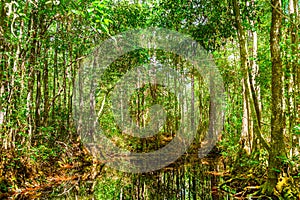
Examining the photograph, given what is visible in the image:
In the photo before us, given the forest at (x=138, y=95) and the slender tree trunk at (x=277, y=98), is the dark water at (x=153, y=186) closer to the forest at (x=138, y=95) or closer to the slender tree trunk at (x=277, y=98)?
the forest at (x=138, y=95)

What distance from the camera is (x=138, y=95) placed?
21078 millimetres

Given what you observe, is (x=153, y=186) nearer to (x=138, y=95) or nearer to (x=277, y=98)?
(x=277, y=98)

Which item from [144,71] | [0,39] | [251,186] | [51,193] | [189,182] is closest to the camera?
[0,39]

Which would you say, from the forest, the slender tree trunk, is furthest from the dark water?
the slender tree trunk

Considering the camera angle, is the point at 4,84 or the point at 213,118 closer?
the point at 4,84

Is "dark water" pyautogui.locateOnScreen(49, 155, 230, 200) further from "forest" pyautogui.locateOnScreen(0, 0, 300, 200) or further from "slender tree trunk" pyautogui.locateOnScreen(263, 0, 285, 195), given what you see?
"slender tree trunk" pyautogui.locateOnScreen(263, 0, 285, 195)

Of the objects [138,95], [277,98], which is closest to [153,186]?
[277,98]

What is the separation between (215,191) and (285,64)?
3.61 m

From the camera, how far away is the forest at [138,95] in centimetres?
682

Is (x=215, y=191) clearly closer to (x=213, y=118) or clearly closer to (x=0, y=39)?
(x=0, y=39)

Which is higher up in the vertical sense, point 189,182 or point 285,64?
point 285,64

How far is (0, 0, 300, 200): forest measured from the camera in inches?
269

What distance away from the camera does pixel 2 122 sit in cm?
748

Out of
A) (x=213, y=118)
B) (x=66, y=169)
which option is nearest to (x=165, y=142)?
(x=213, y=118)
